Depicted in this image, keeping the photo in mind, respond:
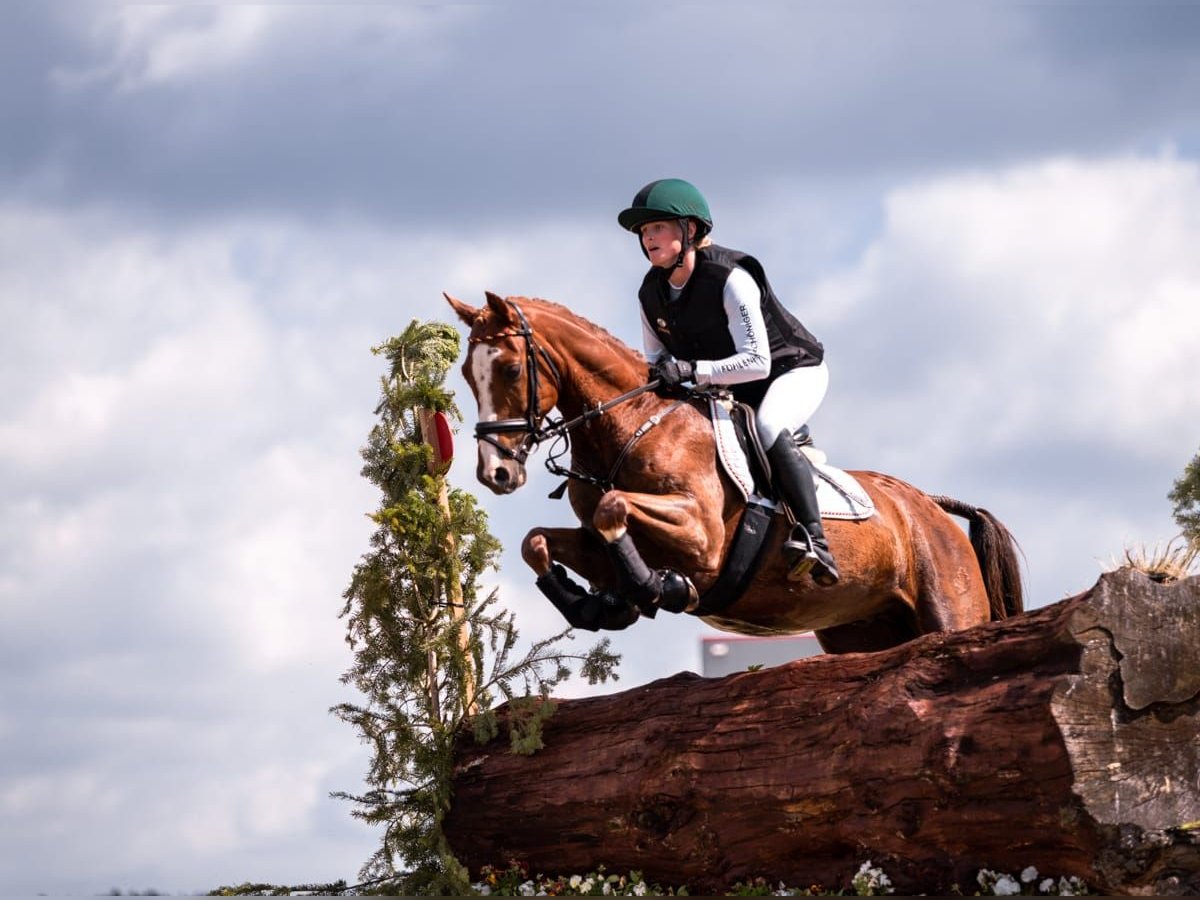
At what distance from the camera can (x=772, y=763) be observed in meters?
6.98

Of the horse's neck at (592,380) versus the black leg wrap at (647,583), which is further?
the horse's neck at (592,380)

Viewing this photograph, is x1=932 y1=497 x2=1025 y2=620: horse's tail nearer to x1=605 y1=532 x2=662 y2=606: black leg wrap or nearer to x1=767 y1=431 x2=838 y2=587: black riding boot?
x1=767 y1=431 x2=838 y2=587: black riding boot

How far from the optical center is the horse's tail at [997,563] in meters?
8.88

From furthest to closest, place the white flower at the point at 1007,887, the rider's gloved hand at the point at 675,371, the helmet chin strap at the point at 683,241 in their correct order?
the helmet chin strap at the point at 683,241
the rider's gloved hand at the point at 675,371
the white flower at the point at 1007,887

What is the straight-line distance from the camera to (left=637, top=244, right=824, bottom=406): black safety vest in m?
7.77

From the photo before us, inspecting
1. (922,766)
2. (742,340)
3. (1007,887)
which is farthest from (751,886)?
(742,340)

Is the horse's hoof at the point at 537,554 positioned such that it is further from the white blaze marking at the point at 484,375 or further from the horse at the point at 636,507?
the white blaze marking at the point at 484,375

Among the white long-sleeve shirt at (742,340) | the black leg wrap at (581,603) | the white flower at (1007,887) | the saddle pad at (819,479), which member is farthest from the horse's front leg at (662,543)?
the white flower at (1007,887)

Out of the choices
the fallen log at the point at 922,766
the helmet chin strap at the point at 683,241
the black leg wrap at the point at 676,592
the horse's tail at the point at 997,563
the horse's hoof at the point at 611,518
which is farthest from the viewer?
the horse's tail at the point at 997,563

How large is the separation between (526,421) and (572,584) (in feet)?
2.80

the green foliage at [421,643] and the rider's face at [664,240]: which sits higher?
the rider's face at [664,240]

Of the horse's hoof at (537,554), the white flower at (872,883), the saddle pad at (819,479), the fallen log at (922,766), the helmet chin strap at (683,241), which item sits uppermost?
the helmet chin strap at (683,241)

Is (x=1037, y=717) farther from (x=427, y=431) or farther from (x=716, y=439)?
(x=427, y=431)

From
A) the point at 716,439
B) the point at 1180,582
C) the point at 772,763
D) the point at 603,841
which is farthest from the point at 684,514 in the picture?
the point at 1180,582
